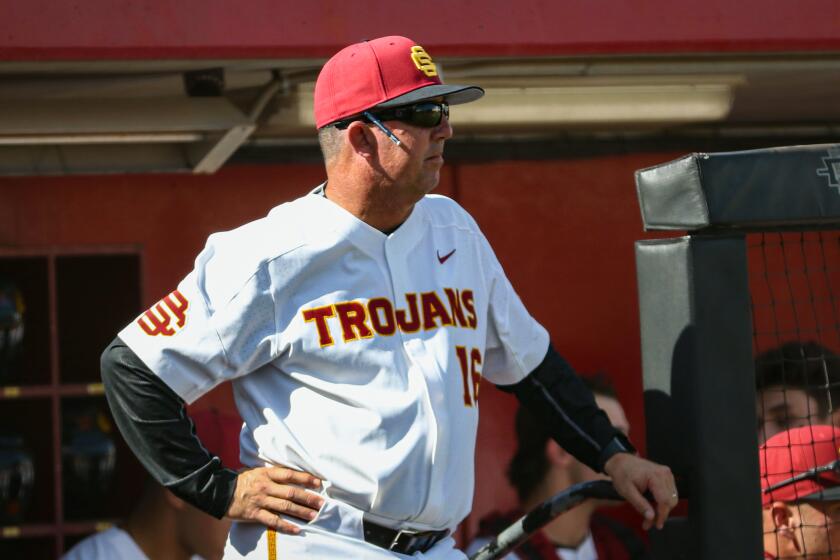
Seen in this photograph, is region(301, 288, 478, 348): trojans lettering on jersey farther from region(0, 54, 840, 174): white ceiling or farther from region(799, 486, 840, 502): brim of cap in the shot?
region(0, 54, 840, 174): white ceiling

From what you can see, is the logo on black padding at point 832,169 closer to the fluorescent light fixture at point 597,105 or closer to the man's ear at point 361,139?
the man's ear at point 361,139

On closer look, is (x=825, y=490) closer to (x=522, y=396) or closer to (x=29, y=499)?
(x=522, y=396)

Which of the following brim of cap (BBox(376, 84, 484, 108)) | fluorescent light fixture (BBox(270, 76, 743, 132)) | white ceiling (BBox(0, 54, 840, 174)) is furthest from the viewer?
fluorescent light fixture (BBox(270, 76, 743, 132))

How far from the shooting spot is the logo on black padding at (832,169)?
2.35 metres

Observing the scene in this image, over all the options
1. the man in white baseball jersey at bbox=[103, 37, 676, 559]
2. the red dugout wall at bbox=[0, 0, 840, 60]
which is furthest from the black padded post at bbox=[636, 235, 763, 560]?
the red dugout wall at bbox=[0, 0, 840, 60]

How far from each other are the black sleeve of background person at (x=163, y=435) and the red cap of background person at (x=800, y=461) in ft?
3.53

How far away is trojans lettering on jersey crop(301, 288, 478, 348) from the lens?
2.35 metres

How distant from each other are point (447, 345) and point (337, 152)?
414 millimetres

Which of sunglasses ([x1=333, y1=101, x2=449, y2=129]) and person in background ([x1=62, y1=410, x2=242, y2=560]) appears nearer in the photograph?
sunglasses ([x1=333, y1=101, x2=449, y2=129])

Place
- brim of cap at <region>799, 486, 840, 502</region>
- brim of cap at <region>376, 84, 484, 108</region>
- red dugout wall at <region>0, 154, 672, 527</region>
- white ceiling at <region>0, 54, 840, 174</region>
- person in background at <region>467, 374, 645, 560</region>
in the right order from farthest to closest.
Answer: person in background at <region>467, 374, 645, 560</region>, red dugout wall at <region>0, 154, 672, 527</region>, white ceiling at <region>0, 54, 840, 174</region>, brim of cap at <region>799, 486, 840, 502</region>, brim of cap at <region>376, 84, 484, 108</region>

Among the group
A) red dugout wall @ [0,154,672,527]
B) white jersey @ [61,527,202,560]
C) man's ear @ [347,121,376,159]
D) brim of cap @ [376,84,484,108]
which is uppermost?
red dugout wall @ [0,154,672,527]

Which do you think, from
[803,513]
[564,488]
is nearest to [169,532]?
[564,488]

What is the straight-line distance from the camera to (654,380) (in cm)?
245

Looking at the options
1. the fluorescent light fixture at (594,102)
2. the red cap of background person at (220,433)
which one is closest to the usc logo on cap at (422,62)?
the fluorescent light fixture at (594,102)
